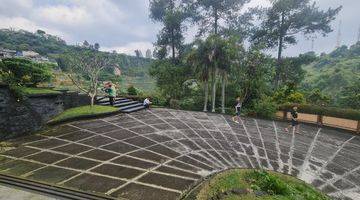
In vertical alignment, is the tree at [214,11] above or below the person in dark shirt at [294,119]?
above

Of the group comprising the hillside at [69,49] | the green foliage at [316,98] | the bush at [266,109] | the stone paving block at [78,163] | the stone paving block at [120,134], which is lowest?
the stone paving block at [78,163]

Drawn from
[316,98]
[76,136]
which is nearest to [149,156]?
[76,136]

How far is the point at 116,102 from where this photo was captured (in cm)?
1839

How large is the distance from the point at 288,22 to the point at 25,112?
941 inches

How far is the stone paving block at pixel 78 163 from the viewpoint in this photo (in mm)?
8672

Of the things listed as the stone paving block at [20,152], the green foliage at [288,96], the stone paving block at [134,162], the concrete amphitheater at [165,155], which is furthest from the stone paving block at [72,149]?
the green foliage at [288,96]

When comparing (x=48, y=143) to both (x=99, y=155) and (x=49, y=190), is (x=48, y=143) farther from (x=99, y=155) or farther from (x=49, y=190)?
(x=49, y=190)

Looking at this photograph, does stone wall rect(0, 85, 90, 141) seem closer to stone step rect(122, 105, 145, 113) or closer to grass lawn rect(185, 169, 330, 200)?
stone step rect(122, 105, 145, 113)

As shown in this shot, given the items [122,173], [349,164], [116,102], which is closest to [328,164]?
[349,164]

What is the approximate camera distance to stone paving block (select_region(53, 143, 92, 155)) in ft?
32.3

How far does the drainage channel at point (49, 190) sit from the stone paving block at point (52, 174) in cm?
28

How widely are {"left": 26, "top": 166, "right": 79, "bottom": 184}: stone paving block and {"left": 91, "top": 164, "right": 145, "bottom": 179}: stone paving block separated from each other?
73cm

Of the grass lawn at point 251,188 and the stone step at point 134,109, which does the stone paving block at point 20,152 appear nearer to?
the grass lawn at point 251,188

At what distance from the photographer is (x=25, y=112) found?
1181 cm
